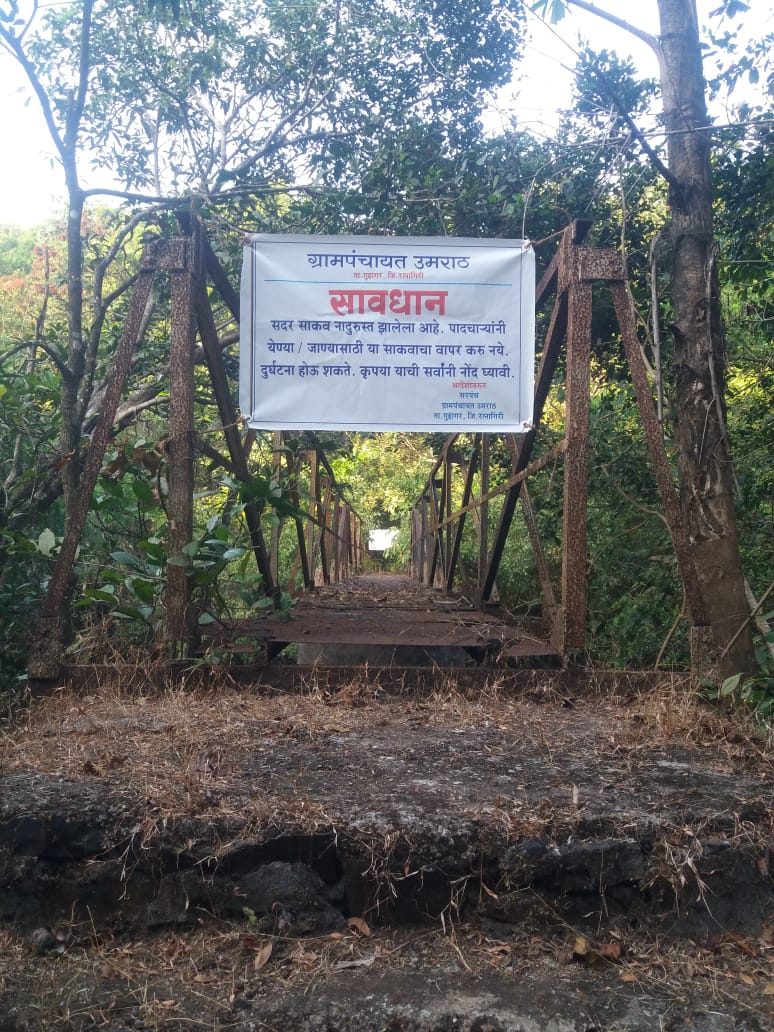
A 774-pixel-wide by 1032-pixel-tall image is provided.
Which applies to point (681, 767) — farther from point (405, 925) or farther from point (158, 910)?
point (158, 910)

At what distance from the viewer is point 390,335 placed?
409cm

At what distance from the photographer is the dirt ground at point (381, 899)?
1858mm

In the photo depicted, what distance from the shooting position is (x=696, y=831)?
87.0 inches

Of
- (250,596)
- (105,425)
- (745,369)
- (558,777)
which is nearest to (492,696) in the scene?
(558,777)

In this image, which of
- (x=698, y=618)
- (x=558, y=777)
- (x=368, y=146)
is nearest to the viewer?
(x=558, y=777)

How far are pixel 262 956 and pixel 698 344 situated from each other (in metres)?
3.26

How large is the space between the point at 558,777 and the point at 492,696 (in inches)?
41.3

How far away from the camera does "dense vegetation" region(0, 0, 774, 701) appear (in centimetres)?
471

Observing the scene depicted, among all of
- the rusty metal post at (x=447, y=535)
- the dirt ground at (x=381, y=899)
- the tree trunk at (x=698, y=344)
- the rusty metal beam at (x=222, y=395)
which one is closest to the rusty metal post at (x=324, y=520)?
the rusty metal post at (x=447, y=535)

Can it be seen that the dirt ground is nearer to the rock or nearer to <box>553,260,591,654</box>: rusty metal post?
the rock

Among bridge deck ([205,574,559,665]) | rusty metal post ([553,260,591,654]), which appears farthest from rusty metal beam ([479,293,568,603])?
bridge deck ([205,574,559,665])

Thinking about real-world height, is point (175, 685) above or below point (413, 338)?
below

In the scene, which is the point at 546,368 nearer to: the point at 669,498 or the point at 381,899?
the point at 669,498

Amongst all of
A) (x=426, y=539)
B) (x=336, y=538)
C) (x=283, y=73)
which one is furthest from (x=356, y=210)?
(x=426, y=539)
